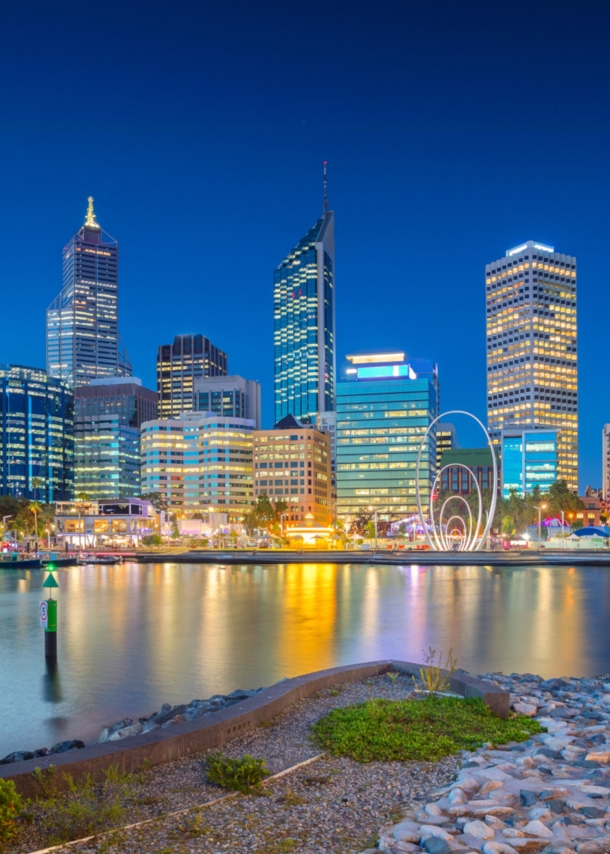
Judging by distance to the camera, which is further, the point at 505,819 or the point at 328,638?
the point at 328,638

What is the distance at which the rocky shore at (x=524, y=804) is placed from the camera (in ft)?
28.5

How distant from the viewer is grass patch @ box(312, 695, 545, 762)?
476 inches

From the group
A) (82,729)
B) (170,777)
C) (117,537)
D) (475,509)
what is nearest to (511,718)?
(170,777)

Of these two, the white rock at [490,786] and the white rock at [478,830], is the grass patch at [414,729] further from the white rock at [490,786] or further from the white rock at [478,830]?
the white rock at [478,830]

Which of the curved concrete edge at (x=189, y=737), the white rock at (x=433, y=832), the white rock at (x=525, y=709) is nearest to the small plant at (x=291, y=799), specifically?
the white rock at (x=433, y=832)

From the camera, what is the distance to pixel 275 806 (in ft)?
32.2

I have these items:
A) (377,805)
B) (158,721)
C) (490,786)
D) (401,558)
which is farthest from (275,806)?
(401,558)

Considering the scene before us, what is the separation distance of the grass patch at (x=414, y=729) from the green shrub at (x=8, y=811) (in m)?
4.80

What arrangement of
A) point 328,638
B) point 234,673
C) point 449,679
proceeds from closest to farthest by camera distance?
point 449,679 → point 234,673 → point 328,638

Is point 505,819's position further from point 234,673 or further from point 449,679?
point 234,673

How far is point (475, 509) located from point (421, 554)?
7171cm

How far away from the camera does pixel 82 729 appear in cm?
2211

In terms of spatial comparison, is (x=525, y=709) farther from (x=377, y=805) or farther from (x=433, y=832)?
(x=433, y=832)

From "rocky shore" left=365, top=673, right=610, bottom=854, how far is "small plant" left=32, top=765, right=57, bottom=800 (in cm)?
419
